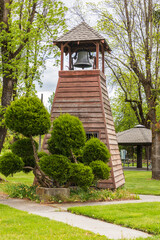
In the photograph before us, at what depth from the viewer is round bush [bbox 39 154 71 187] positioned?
32.0 ft

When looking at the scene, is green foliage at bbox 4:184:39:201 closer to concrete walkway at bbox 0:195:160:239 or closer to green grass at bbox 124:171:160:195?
concrete walkway at bbox 0:195:160:239

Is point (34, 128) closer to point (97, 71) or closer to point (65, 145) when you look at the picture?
point (65, 145)

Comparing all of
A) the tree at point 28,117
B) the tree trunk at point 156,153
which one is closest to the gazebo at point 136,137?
the tree trunk at point 156,153

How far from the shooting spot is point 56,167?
32.1ft

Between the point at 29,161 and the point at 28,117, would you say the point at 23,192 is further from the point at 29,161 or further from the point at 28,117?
the point at 28,117

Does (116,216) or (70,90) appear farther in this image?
(70,90)

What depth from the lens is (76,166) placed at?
10.2 meters

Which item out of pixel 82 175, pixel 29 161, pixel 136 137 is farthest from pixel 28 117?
pixel 136 137

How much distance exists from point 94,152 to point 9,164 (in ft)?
8.99

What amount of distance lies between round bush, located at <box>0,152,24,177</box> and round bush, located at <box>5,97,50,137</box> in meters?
0.92

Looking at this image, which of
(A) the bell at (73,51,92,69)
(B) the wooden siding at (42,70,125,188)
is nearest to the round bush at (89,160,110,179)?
(B) the wooden siding at (42,70,125,188)

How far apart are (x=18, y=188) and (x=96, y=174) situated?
2948 mm

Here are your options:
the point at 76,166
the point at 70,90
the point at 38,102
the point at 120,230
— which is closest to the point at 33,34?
the point at 70,90

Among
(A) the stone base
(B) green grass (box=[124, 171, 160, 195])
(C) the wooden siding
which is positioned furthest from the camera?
(B) green grass (box=[124, 171, 160, 195])
